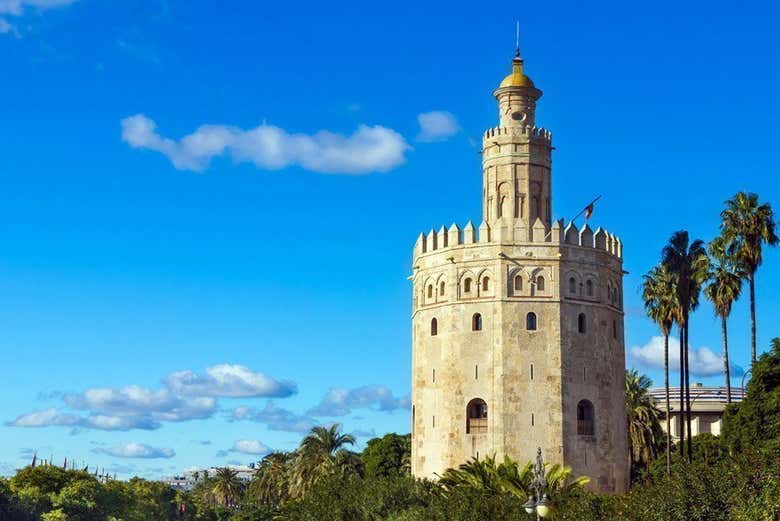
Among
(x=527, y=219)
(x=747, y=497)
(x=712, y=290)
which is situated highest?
(x=527, y=219)

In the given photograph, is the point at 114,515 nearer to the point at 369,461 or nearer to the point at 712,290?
the point at 369,461

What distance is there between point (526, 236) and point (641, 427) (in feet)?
48.2

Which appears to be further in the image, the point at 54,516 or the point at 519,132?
the point at 54,516

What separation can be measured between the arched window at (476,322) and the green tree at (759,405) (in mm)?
11443

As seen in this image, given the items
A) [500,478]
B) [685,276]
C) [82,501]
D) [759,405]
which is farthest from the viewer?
[82,501]

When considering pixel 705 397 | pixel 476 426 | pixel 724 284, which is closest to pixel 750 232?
pixel 724 284

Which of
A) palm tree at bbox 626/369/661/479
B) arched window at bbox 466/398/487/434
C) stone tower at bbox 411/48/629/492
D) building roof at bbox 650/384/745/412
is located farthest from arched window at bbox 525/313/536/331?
building roof at bbox 650/384/745/412

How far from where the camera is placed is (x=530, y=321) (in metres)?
49.6

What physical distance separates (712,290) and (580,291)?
5.73 m

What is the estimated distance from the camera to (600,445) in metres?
50.0

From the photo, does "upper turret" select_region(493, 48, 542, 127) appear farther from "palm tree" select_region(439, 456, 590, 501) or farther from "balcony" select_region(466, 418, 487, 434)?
"palm tree" select_region(439, 456, 590, 501)

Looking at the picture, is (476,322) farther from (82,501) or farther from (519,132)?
(82,501)

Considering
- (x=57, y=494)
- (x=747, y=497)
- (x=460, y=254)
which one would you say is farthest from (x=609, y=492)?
(x=57, y=494)

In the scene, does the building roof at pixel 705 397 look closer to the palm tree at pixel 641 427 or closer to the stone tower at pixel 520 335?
the palm tree at pixel 641 427
